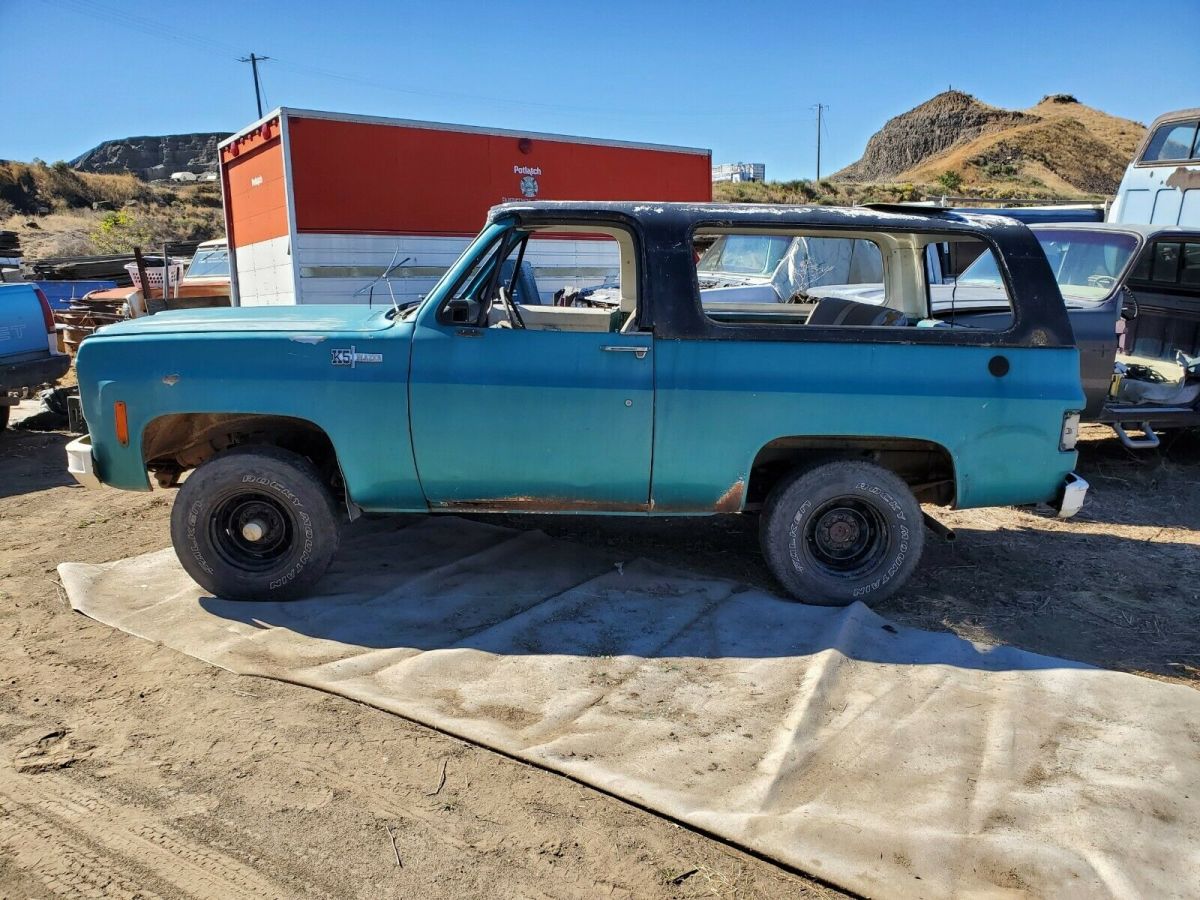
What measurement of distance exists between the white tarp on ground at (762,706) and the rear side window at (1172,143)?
365 inches

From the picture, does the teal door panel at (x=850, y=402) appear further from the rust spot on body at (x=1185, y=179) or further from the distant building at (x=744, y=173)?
the distant building at (x=744, y=173)

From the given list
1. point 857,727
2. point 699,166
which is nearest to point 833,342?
point 857,727

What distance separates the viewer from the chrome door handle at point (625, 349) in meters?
4.14

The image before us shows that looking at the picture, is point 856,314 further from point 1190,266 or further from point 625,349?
point 1190,266

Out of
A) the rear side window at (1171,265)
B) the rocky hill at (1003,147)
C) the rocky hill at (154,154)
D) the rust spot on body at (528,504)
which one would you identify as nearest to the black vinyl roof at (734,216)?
the rust spot on body at (528,504)

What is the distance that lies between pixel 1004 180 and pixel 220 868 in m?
59.1

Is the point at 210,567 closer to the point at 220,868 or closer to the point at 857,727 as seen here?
the point at 220,868

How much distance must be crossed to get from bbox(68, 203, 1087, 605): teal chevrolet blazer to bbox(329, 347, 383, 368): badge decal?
0.03 ft

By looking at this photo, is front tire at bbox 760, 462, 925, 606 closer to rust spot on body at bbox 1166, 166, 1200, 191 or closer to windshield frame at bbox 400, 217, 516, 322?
windshield frame at bbox 400, 217, 516, 322

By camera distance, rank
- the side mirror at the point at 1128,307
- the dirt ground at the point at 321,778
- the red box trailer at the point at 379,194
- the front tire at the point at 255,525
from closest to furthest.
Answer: the dirt ground at the point at 321,778, the front tire at the point at 255,525, the side mirror at the point at 1128,307, the red box trailer at the point at 379,194

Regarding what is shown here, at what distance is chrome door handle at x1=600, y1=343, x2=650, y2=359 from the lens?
4.14 metres

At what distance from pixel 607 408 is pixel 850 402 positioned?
1147mm

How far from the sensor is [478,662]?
3.80 meters

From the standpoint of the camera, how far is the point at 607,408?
4.15m
